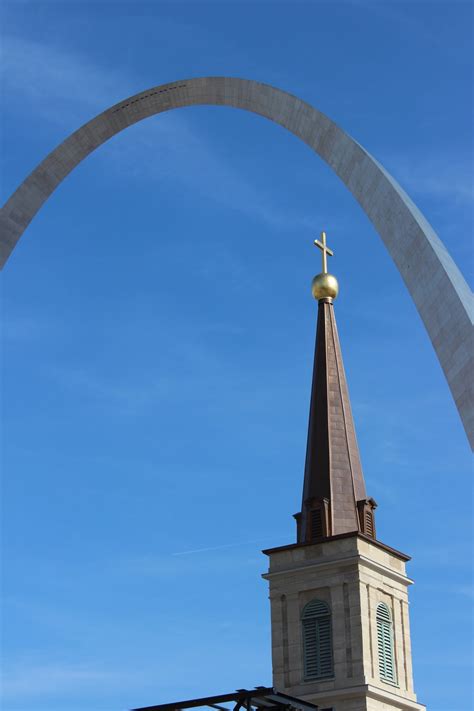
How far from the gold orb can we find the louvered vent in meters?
13.2

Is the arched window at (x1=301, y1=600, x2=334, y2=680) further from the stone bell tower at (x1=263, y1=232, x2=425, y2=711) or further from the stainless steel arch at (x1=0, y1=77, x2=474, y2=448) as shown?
the stainless steel arch at (x1=0, y1=77, x2=474, y2=448)

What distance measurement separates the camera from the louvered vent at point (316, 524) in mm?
63562

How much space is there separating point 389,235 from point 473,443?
17.2 ft

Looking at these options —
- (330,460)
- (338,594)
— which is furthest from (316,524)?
(338,594)

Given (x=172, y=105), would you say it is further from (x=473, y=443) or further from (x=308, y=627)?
(x=308, y=627)

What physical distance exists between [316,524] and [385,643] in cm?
637

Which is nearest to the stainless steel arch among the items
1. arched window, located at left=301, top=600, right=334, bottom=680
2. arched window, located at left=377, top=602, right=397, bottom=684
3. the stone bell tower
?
the stone bell tower

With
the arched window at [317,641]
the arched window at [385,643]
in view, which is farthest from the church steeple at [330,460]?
the arched window at [385,643]

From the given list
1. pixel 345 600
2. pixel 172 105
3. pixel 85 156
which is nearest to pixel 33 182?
pixel 85 156

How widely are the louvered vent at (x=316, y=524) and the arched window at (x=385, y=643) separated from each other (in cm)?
433

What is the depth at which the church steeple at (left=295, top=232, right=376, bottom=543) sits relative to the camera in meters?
63.9

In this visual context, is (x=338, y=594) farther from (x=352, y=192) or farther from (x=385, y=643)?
(x=352, y=192)

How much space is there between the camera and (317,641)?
60406 millimetres

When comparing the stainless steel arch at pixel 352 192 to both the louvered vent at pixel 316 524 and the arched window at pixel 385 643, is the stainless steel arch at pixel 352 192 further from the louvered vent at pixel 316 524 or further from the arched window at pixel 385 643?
the arched window at pixel 385 643
